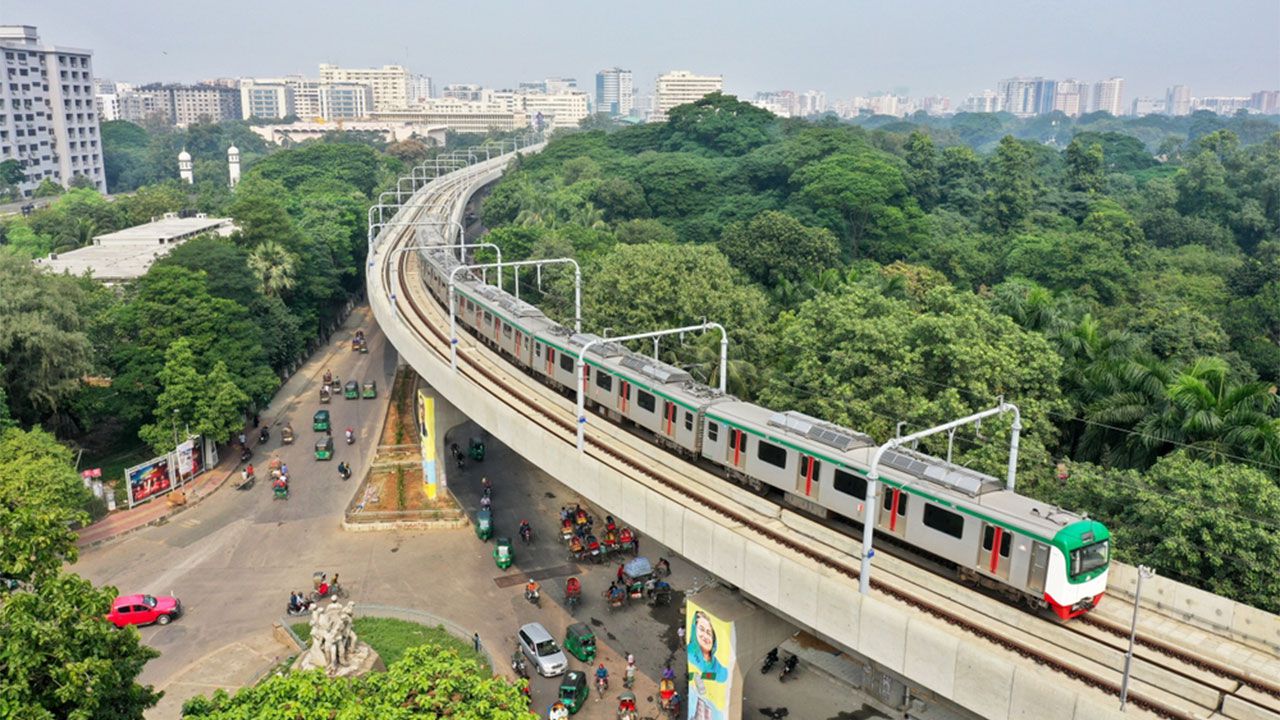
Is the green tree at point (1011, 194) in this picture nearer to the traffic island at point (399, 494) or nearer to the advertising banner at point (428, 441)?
the traffic island at point (399, 494)

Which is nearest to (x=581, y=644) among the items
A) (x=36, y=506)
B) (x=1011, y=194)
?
(x=36, y=506)

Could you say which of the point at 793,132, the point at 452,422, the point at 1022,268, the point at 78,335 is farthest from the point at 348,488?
the point at 793,132

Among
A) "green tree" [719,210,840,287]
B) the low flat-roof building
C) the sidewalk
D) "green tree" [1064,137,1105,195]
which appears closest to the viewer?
the sidewalk

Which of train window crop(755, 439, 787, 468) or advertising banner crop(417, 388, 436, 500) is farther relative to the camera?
advertising banner crop(417, 388, 436, 500)

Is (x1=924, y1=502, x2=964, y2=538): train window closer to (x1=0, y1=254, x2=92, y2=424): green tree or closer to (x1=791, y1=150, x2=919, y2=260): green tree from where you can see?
(x1=0, y1=254, x2=92, y2=424): green tree

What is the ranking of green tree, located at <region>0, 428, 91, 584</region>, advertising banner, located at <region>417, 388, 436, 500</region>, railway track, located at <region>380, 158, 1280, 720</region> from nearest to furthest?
railway track, located at <region>380, 158, 1280, 720</region> → green tree, located at <region>0, 428, 91, 584</region> → advertising banner, located at <region>417, 388, 436, 500</region>

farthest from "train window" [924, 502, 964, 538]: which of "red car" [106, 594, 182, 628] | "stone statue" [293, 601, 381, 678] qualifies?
"red car" [106, 594, 182, 628]

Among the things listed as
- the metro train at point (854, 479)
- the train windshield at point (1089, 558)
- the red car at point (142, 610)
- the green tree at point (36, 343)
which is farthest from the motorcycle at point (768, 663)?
the green tree at point (36, 343)
